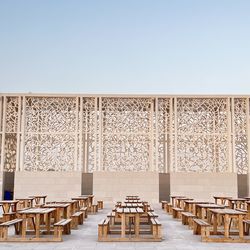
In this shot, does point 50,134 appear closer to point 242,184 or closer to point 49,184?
point 49,184

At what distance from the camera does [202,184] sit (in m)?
18.2

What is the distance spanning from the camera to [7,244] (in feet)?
25.2

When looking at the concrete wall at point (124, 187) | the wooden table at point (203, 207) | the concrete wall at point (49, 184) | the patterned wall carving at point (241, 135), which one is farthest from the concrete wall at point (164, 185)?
the wooden table at point (203, 207)

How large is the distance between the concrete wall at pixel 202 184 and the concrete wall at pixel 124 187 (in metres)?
0.82

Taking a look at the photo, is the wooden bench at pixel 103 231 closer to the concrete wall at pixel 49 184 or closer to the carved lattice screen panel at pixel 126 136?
the concrete wall at pixel 49 184

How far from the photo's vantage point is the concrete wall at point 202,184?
18.2m

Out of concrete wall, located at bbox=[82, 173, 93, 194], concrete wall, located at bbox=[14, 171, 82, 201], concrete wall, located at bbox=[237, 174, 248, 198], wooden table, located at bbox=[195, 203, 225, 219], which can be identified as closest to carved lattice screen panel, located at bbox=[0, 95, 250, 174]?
concrete wall, located at bbox=[14, 171, 82, 201]

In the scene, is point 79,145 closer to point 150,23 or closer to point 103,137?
point 103,137

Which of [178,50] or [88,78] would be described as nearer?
[178,50]

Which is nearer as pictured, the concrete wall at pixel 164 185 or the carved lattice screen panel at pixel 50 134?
the carved lattice screen panel at pixel 50 134

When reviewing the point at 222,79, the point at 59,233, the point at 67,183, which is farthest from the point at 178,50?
the point at 59,233

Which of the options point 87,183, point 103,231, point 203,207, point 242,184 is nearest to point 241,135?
point 242,184

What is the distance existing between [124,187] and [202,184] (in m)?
3.11

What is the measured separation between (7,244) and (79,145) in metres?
10.7
